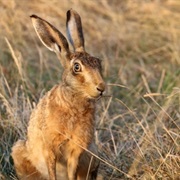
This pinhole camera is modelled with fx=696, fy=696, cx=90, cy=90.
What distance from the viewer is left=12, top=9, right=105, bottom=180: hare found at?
5090 millimetres

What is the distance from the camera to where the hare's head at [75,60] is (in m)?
4.97

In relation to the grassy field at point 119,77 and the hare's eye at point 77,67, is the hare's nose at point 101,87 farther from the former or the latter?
the grassy field at point 119,77

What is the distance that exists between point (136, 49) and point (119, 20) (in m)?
0.89

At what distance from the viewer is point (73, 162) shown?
5.28m

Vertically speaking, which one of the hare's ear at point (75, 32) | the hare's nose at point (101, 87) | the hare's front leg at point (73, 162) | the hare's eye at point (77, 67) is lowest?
the hare's front leg at point (73, 162)

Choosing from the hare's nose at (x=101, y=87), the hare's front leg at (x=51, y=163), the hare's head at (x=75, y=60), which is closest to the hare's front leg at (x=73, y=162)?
the hare's front leg at (x=51, y=163)

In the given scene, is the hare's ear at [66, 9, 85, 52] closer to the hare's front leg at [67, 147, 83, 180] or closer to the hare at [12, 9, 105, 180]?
the hare at [12, 9, 105, 180]

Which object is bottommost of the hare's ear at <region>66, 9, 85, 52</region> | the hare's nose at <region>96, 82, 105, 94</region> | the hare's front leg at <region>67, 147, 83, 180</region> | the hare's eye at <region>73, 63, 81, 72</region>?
the hare's front leg at <region>67, 147, 83, 180</region>

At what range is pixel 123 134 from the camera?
6.29m

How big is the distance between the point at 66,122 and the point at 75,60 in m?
0.47

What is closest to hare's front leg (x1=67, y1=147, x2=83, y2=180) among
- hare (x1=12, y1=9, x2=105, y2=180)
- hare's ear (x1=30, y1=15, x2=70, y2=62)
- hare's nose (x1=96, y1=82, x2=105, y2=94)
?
hare (x1=12, y1=9, x2=105, y2=180)

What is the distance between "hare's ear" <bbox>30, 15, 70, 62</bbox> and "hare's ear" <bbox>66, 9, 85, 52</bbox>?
14 centimetres

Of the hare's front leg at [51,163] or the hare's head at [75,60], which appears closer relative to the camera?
the hare's head at [75,60]

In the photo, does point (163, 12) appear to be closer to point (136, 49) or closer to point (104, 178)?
point (136, 49)
